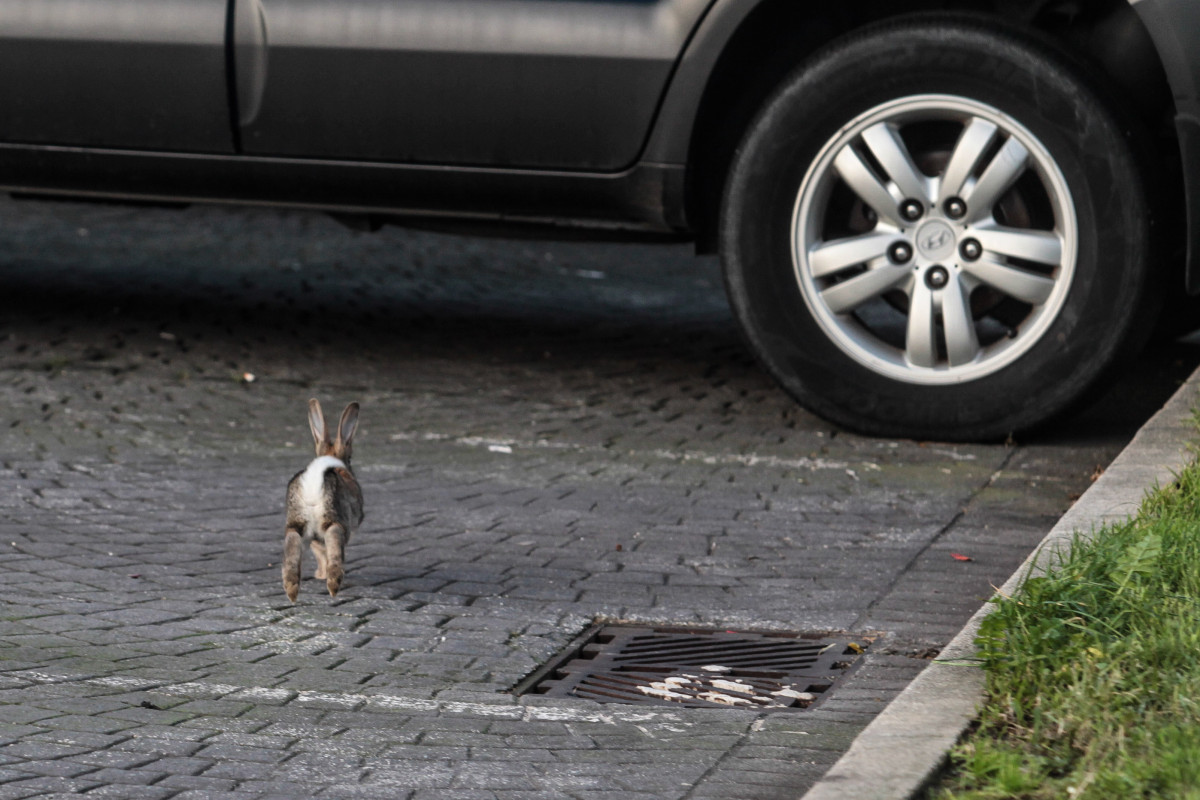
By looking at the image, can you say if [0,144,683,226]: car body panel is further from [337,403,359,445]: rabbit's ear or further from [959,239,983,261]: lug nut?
[337,403,359,445]: rabbit's ear

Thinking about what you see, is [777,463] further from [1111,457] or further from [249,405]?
[249,405]

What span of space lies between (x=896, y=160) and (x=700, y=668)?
6.86 ft

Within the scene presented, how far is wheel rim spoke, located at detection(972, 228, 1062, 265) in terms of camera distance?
4930 millimetres

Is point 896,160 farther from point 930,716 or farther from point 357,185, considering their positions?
point 930,716

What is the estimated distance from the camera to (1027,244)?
493 cm

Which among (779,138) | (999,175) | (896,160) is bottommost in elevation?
(999,175)

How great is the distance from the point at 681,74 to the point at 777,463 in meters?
1.24

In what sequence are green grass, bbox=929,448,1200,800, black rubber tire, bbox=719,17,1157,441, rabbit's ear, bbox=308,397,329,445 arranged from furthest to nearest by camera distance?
black rubber tire, bbox=719,17,1157,441 → rabbit's ear, bbox=308,397,329,445 → green grass, bbox=929,448,1200,800

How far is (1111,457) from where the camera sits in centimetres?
519

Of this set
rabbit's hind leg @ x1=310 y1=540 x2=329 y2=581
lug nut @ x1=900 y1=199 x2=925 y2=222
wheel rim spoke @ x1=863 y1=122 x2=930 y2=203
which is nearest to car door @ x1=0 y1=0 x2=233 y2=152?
rabbit's hind leg @ x1=310 y1=540 x2=329 y2=581

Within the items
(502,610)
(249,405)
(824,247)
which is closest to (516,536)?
(502,610)

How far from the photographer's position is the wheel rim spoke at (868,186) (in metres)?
5.01

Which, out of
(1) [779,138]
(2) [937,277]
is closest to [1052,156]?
(2) [937,277]

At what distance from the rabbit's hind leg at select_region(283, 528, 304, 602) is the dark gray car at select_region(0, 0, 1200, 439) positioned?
6.03 ft
